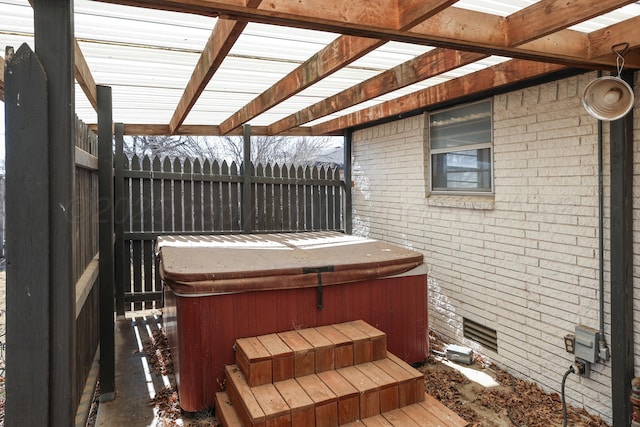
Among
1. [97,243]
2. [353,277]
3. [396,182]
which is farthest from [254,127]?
[353,277]

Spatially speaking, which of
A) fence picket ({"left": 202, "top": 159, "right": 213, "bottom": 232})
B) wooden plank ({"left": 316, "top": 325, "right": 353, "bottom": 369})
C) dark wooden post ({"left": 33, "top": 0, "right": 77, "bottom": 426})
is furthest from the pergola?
wooden plank ({"left": 316, "top": 325, "right": 353, "bottom": 369})

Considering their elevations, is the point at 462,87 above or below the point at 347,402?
above

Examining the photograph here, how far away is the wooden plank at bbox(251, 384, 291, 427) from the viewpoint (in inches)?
93.0

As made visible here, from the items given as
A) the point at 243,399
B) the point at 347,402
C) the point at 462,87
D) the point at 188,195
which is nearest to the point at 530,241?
the point at 462,87

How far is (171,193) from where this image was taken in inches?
226

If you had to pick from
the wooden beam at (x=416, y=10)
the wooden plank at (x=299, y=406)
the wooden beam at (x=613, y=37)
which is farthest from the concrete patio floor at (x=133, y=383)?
the wooden beam at (x=613, y=37)

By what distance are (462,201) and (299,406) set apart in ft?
8.84

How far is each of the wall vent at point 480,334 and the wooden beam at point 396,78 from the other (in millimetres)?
2375

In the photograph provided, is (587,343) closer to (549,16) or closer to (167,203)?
(549,16)

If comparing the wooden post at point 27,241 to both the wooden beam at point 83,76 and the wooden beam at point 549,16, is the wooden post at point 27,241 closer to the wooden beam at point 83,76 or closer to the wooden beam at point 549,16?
the wooden beam at point 83,76

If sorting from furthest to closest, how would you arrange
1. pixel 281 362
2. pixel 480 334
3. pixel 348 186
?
pixel 348 186
pixel 480 334
pixel 281 362

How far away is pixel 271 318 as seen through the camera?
126 inches

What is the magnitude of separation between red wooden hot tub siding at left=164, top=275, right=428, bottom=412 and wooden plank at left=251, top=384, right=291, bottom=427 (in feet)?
1.76

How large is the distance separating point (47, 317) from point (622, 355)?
324cm
